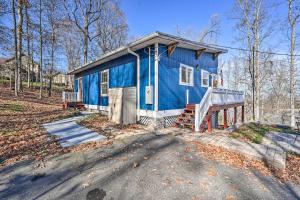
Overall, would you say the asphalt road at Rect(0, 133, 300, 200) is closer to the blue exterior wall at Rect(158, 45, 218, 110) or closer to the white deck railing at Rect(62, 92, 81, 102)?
the blue exterior wall at Rect(158, 45, 218, 110)

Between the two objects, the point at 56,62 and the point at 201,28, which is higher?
the point at 201,28

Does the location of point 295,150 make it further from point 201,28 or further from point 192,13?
point 201,28

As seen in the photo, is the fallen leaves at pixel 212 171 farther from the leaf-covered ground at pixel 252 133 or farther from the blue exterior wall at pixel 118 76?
the blue exterior wall at pixel 118 76

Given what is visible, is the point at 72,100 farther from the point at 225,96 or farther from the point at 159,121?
the point at 225,96

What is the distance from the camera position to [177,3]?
15.5m

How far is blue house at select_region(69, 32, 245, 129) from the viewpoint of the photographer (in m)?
8.05

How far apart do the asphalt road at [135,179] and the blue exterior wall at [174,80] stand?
360 centimetres

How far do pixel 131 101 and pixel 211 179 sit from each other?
18.2 ft

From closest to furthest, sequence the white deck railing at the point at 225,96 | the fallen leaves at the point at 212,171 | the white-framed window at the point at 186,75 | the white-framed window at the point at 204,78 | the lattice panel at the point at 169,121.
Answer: the fallen leaves at the point at 212,171 < the lattice panel at the point at 169,121 < the white deck railing at the point at 225,96 < the white-framed window at the point at 186,75 < the white-framed window at the point at 204,78

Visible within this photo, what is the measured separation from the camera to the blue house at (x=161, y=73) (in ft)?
26.4

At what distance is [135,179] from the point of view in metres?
3.85

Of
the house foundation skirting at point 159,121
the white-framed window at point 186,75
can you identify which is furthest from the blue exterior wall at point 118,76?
the white-framed window at point 186,75

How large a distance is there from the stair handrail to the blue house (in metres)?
1.46

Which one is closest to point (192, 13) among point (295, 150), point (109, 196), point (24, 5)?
point (295, 150)
